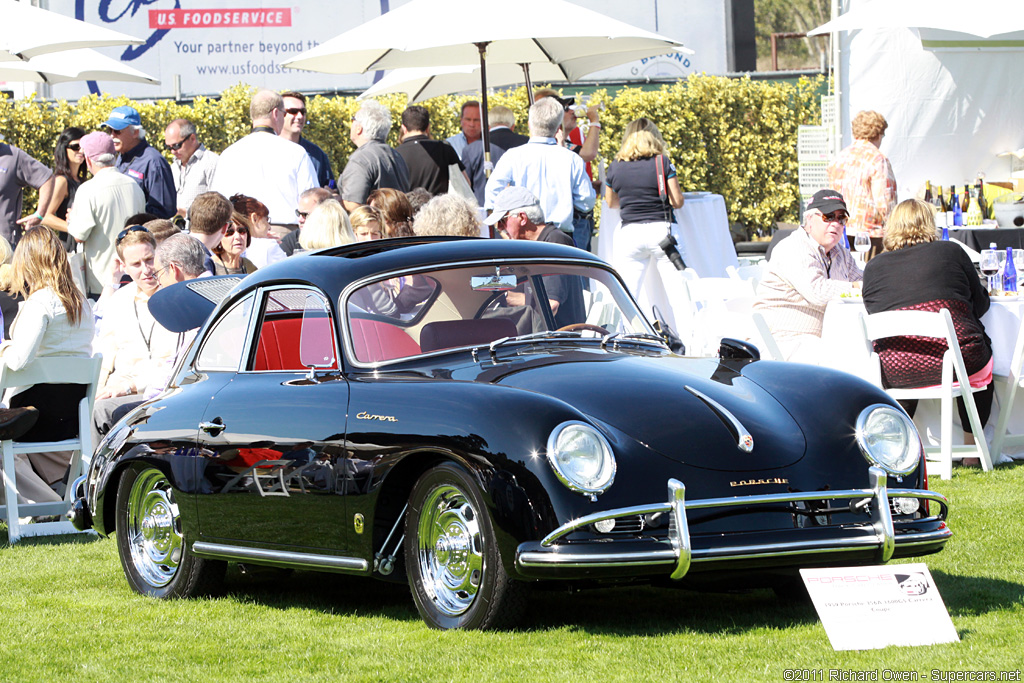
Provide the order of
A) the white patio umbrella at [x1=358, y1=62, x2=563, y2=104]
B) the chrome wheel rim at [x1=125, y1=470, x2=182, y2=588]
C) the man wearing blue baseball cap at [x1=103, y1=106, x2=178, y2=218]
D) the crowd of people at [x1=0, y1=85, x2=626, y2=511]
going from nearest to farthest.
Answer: the chrome wheel rim at [x1=125, y1=470, x2=182, y2=588]
the crowd of people at [x1=0, y1=85, x2=626, y2=511]
the man wearing blue baseball cap at [x1=103, y1=106, x2=178, y2=218]
the white patio umbrella at [x1=358, y1=62, x2=563, y2=104]

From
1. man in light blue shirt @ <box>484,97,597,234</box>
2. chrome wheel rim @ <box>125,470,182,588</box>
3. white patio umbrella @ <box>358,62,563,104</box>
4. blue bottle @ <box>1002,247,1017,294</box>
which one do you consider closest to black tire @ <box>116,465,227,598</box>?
chrome wheel rim @ <box>125,470,182,588</box>

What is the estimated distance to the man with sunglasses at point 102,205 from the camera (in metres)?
11.9

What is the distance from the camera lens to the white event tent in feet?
47.3

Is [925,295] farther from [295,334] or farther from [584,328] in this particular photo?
[295,334]

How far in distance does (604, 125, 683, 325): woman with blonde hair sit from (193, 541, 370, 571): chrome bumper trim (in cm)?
762

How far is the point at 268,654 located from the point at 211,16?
58.9 ft

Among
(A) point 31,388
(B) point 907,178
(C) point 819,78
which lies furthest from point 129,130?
(C) point 819,78

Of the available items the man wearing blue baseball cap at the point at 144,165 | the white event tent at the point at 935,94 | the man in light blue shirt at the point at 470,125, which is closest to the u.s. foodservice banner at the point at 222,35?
the man in light blue shirt at the point at 470,125

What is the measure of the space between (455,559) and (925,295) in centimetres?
→ 457

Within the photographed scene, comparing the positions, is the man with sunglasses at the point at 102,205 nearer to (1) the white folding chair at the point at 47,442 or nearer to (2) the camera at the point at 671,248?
(1) the white folding chair at the point at 47,442

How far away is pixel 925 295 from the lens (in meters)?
8.68

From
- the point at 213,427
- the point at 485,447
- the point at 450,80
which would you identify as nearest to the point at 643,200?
the point at 450,80

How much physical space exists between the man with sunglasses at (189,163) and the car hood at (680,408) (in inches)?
319

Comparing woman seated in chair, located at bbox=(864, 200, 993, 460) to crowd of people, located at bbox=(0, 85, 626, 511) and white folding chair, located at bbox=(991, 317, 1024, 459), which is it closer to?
white folding chair, located at bbox=(991, 317, 1024, 459)
